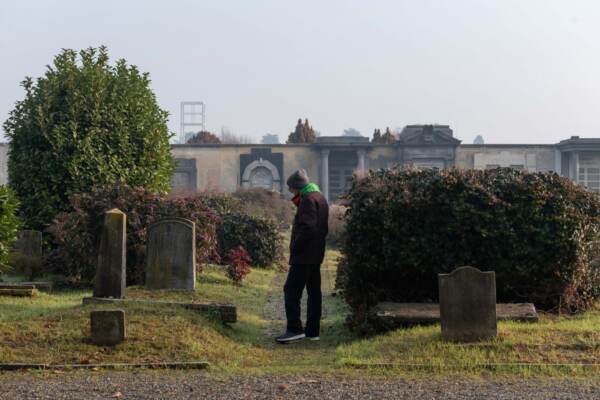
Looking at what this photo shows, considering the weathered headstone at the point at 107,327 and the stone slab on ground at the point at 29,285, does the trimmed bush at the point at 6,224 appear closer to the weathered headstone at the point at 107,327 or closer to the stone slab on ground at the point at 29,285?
the stone slab on ground at the point at 29,285

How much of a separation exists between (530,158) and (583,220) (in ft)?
117

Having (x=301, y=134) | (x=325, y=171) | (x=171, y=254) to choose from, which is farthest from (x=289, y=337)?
(x=301, y=134)

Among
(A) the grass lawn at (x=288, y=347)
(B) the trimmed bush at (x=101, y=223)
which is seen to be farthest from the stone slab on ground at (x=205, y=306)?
(B) the trimmed bush at (x=101, y=223)

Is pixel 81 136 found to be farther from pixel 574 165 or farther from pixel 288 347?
pixel 574 165

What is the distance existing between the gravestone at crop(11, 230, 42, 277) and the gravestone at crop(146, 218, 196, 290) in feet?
10.0

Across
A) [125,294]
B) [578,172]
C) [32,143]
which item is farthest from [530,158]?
[125,294]

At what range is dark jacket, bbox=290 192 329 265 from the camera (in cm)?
949

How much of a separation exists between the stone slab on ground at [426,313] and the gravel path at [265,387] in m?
2.03

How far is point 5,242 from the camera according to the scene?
38.1ft

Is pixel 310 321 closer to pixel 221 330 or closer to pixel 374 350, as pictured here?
pixel 221 330

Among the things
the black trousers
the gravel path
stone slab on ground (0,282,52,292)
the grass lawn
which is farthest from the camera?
stone slab on ground (0,282,52,292)

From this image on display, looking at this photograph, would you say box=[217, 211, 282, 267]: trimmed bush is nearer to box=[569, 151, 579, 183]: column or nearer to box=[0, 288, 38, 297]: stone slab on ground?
box=[0, 288, 38, 297]: stone slab on ground

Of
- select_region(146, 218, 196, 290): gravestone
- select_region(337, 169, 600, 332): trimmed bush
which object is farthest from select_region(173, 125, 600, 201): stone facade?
select_region(337, 169, 600, 332): trimmed bush

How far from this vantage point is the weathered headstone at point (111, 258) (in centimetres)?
999
